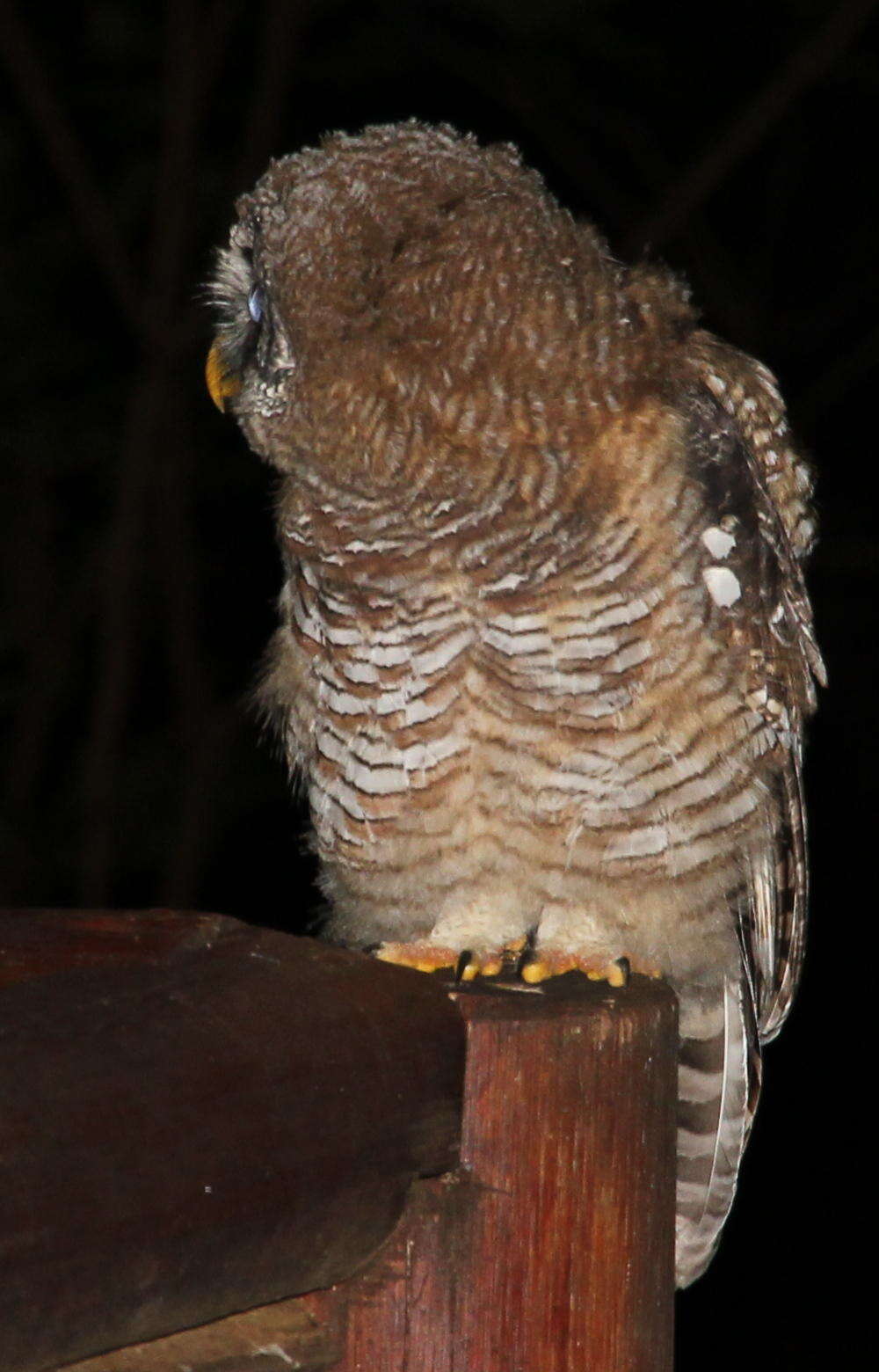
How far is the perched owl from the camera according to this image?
2521 mm

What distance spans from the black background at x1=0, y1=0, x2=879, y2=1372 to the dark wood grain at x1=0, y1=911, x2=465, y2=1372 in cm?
472

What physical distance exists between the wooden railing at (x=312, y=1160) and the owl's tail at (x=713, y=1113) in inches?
55.5

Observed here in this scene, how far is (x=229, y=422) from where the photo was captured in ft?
24.6

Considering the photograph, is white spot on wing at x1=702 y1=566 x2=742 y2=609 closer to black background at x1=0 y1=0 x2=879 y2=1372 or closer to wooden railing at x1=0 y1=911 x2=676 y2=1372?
wooden railing at x1=0 y1=911 x2=676 y2=1372

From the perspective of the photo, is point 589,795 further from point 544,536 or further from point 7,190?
point 7,190

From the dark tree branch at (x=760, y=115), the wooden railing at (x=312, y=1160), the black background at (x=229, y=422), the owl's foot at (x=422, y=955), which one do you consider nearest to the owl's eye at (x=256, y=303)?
the owl's foot at (x=422, y=955)

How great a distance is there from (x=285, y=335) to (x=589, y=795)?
0.86 m

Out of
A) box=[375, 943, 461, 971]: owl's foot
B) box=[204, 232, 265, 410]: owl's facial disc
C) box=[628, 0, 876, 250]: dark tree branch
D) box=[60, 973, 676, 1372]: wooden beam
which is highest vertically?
box=[628, 0, 876, 250]: dark tree branch

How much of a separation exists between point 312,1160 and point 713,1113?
6.46ft

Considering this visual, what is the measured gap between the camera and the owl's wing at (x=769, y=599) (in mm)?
2744

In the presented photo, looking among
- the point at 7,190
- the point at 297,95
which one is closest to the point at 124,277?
the point at 7,190

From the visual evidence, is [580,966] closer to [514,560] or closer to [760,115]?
[514,560]

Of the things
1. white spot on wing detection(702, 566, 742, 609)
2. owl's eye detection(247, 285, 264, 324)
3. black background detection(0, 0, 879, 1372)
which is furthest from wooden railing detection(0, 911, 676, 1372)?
black background detection(0, 0, 879, 1372)

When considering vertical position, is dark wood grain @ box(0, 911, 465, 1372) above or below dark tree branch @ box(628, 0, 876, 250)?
below
